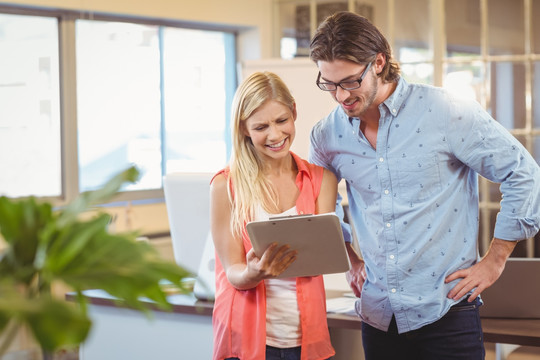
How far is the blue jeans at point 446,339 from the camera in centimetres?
170

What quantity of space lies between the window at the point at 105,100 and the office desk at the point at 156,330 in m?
1.45

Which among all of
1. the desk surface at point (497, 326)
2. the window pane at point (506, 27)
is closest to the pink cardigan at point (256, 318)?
the desk surface at point (497, 326)

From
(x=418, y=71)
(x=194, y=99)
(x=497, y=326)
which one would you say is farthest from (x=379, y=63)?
(x=194, y=99)

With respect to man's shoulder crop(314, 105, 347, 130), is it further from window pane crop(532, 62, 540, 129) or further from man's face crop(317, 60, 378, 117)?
window pane crop(532, 62, 540, 129)

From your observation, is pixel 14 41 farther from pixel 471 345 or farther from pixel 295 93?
pixel 471 345

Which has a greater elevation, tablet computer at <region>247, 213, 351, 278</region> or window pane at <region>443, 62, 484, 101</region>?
window pane at <region>443, 62, 484, 101</region>

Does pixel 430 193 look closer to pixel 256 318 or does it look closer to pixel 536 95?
pixel 256 318

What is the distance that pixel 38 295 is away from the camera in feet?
2.69

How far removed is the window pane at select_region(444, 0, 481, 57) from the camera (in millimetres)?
4879

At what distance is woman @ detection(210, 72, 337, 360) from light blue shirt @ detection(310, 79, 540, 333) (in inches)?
6.1

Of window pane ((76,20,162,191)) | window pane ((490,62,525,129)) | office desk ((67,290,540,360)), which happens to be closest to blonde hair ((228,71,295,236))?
office desk ((67,290,540,360))

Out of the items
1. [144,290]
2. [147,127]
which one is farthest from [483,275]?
[147,127]

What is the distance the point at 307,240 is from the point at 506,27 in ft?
11.8

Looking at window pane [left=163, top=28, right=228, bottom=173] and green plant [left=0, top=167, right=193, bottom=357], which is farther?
window pane [left=163, top=28, right=228, bottom=173]
